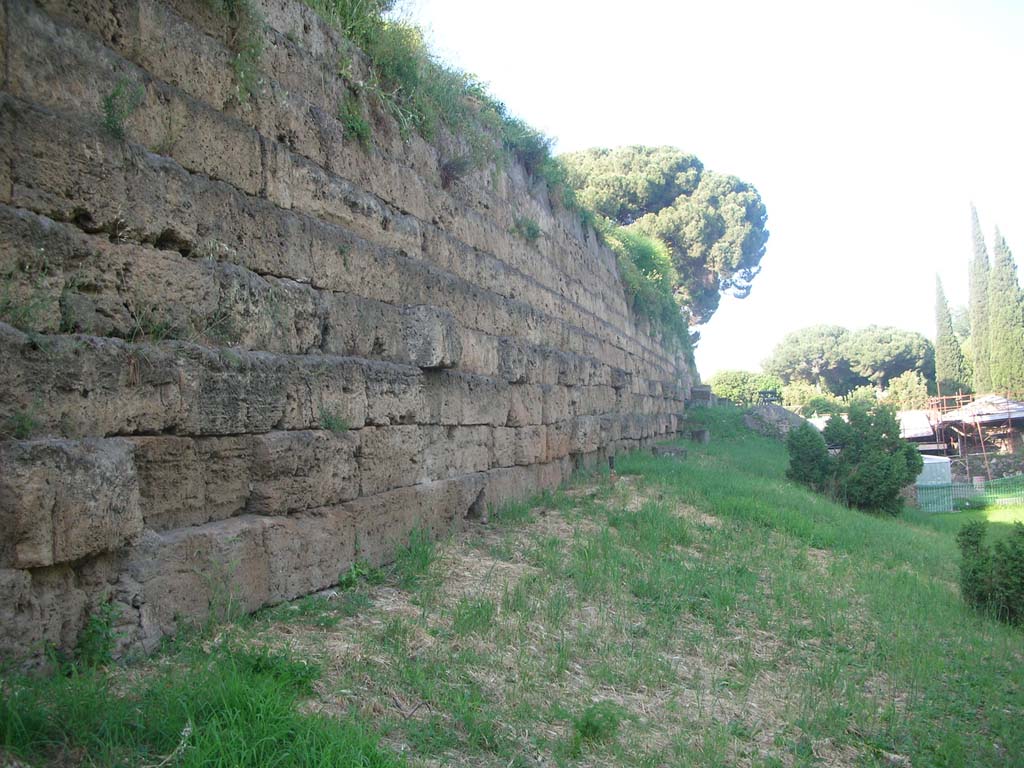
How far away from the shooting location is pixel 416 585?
5.10 m

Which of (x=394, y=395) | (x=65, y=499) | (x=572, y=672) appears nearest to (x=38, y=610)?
(x=65, y=499)

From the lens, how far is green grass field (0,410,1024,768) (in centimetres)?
281

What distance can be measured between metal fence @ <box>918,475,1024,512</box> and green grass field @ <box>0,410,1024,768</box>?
13.3 m

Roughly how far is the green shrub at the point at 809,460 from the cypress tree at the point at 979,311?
2768 centimetres

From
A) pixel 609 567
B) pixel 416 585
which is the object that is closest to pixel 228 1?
pixel 416 585

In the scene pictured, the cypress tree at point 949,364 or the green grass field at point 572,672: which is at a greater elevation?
the cypress tree at point 949,364

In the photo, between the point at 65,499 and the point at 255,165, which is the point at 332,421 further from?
the point at 65,499

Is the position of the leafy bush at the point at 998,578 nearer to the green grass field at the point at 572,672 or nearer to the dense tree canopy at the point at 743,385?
the green grass field at the point at 572,672

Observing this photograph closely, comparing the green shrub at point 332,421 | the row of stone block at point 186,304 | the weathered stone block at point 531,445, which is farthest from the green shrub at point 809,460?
the green shrub at point 332,421

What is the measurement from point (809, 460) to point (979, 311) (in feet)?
102

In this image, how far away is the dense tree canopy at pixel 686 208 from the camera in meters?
34.4

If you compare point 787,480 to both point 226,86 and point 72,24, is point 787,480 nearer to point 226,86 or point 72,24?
point 226,86

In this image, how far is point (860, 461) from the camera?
13.6 m

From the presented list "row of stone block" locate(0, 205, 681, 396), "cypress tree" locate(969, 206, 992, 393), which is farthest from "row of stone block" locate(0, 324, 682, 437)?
"cypress tree" locate(969, 206, 992, 393)
